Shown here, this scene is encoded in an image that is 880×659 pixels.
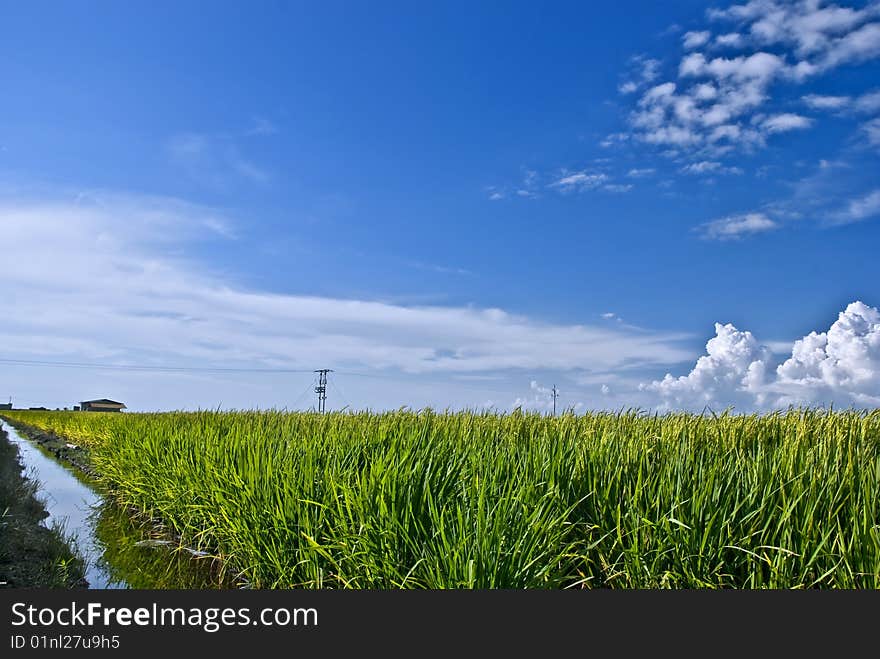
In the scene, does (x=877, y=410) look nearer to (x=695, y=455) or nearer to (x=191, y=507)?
(x=695, y=455)

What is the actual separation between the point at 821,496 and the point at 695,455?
1.46m

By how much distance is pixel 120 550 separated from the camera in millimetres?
9586

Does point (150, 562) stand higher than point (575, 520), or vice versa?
point (575, 520)

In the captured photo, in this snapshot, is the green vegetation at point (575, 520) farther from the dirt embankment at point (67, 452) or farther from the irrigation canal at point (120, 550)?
the dirt embankment at point (67, 452)

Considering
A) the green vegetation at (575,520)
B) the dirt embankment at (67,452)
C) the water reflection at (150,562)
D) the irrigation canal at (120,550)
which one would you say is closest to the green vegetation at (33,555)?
the irrigation canal at (120,550)

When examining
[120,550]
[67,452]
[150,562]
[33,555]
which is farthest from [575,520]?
[67,452]

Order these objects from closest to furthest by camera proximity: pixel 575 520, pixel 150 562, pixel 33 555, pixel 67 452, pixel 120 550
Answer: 1. pixel 575 520
2. pixel 33 555
3. pixel 150 562
4. pixel 120 550
5. pixel 67 452

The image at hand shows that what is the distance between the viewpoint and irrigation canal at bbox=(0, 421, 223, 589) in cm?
803

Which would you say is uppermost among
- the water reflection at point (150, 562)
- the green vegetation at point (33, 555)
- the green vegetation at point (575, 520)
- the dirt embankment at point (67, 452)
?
the green vegetation at point (575, 520)

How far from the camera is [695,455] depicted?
5.95 metres

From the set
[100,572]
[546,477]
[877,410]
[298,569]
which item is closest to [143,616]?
[298,569]

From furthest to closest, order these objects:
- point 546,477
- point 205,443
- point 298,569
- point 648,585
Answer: point 205,443 < point 298,569 < point 546,477 < point 648,585

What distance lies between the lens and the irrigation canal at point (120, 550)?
8.03 meters

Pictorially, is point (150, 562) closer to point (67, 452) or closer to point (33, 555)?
point (33, 555)
